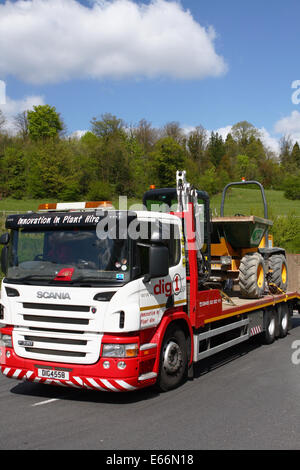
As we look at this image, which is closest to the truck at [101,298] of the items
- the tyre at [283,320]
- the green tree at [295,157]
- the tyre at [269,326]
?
the tyre at [269,326]

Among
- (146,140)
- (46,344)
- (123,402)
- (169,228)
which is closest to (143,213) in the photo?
(169,228)

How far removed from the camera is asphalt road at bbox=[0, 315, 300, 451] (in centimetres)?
511

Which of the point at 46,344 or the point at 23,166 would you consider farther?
the point at 23,166

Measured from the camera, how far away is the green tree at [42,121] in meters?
82.1

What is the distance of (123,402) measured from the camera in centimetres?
662

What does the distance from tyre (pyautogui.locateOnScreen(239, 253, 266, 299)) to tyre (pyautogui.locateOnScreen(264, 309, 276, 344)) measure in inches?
32.5

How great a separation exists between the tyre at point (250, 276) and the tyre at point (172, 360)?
11.0 feet

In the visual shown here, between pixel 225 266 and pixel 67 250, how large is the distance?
516 cm

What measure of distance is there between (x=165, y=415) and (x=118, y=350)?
97 cm

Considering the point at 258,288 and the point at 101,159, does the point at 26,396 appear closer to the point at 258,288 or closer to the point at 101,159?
the point at 258,288

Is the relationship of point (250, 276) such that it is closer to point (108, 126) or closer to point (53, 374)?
point (53, 374)

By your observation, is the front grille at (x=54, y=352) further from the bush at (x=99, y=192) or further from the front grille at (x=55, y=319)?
the bush at (x=99, y=192)

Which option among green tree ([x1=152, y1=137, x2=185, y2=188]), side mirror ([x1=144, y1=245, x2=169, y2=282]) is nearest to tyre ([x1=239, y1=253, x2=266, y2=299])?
side mirror ([x1=144, y1=245, x2=169, y2=282])

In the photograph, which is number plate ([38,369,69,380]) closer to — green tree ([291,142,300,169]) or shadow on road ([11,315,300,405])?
shadow on road ([11,315,300,405])
